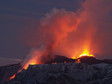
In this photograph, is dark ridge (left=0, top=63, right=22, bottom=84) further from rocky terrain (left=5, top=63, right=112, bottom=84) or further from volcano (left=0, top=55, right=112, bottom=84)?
rocky terrain (left=5, top=63, right=112, bottom=84)

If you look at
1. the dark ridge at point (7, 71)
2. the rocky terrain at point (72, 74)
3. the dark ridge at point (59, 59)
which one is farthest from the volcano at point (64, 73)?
the dark ridge at point (7, 71)

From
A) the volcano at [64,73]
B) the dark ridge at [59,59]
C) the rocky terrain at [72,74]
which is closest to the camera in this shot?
the rocky terrain at [72,74]

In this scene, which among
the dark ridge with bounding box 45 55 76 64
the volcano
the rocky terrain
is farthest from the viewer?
the dark ridge with bounding box 45 55 76 64

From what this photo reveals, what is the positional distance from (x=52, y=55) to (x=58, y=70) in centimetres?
3401

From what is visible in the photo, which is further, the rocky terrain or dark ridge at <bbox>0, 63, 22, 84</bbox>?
dark ridge at <bbox>0, 63, 22, 84</bbox>

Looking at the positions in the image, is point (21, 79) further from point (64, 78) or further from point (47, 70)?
point (64, 78)

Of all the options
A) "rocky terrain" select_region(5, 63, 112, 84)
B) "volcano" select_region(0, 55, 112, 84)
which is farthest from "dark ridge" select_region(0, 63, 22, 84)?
"rocky terrain" select_region(5, 63, 112, 84)

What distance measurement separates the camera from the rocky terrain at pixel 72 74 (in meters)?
143

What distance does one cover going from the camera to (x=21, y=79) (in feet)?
521

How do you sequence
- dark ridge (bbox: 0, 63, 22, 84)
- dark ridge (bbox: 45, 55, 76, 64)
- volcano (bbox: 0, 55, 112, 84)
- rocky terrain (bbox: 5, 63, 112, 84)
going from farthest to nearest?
dark ridge (bbox: 0, 63, 22, 84), dark ridge (bbox: 45, 55, 76, 64), volcano (bbox: 0, 55, 112, 84), rocky terrain (bbox: 5, 63, 112, 84)

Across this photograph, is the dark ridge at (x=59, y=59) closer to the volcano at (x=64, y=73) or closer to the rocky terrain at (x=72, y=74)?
the volcano at (x=64, y=73)

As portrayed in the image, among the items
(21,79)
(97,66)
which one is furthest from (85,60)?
(21,79)

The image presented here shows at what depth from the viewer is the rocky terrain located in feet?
468

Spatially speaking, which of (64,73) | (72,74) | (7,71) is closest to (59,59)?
(64,73)
